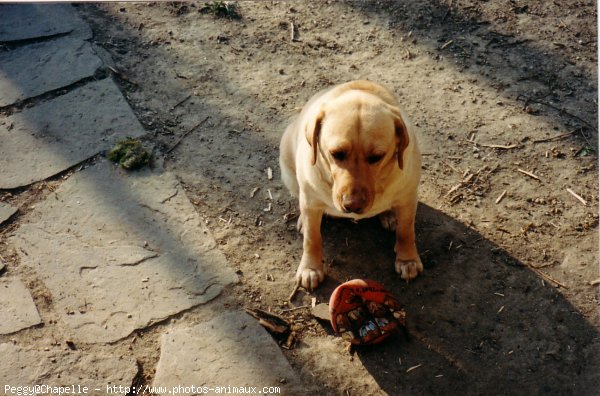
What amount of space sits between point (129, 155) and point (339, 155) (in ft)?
6.01

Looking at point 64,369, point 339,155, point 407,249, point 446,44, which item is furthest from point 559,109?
point 64,369

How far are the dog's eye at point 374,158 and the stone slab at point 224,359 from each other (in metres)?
1.09

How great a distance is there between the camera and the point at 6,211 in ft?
12.9

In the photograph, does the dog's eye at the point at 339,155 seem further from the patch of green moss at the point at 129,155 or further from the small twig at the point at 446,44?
the small twig at the point at 446,44

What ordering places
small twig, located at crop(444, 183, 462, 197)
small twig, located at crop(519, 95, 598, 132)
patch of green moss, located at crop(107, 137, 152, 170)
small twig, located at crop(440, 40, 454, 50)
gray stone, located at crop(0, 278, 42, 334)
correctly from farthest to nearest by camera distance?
small twig, located at crop(440, 40, 454, 50)
small twig, located at crop(519, 95, 598, 132)
patch of green moss, located at crop(107, 137, 152, 170)
small twig, located at crop(444, 183, 462, 197)
gray stone, located at crop(0, 278, 42, 334)

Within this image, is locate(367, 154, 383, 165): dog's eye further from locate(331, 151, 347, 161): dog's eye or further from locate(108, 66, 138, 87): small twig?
locate(108, 66, 138, 87): small twig

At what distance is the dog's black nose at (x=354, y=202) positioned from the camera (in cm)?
295

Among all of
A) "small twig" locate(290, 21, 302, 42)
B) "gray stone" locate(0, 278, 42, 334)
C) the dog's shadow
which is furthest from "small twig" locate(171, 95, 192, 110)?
"gray stone" locate(0, 278, 42, 334)

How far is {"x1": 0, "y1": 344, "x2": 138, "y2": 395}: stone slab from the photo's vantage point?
3123 millimetres

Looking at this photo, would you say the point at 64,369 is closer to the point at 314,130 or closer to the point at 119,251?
the point at 119,251

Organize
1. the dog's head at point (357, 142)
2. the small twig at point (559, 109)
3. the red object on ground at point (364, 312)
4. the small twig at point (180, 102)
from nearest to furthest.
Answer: the dog's head at point (357, 142)
the red object on ground at point (364, 312)
the small twig at point (559, 109)
the small twig at point (180, 102)

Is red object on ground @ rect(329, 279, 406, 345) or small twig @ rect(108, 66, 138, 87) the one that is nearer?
red object on ground @ rect(329, 279, 406, 345)

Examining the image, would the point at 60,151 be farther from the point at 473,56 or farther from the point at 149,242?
the point at 473,56

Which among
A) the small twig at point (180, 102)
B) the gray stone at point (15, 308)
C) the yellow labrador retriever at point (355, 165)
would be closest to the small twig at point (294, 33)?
the small twig at point (180, 102)
